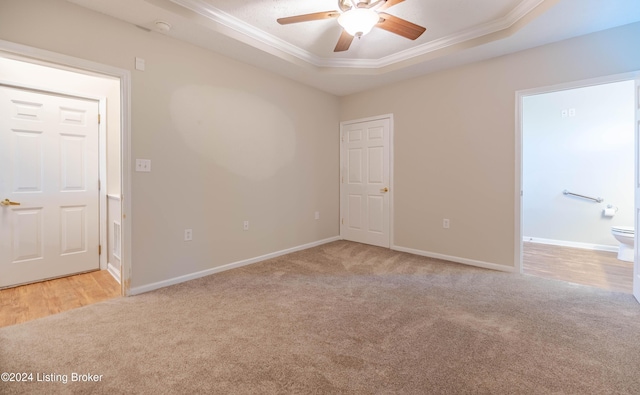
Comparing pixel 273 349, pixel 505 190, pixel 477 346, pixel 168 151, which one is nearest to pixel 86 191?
pixel 168 151

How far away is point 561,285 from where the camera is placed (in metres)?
2.83

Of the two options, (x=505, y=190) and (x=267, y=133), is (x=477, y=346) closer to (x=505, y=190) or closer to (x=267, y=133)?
(x=505, y=190)

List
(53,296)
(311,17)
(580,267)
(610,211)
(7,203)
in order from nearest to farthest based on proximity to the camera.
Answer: (311,17), (53,296), (7,203), (580,267), (610,211)

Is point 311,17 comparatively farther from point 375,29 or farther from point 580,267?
point 580,267

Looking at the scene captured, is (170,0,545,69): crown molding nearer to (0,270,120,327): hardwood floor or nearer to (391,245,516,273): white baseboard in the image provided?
(391,245,516,273): white baseboard

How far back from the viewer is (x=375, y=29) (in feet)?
9.73

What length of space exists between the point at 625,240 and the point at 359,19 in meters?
3.99

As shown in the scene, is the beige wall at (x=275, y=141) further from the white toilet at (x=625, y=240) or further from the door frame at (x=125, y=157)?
the white toilet at (x=625, y=240)

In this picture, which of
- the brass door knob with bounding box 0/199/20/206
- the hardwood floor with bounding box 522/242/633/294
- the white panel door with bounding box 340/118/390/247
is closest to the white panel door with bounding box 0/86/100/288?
the brass door knob with bounding box 0/199/20/206

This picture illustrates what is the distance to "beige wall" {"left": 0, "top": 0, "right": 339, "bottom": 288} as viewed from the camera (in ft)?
7.69

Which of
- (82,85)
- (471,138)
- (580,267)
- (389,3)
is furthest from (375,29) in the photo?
(580,267)

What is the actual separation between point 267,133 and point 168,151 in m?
1.30

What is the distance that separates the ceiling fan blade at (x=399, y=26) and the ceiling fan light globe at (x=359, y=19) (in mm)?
107

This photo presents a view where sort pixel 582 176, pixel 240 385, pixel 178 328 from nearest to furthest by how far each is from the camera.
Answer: pixel 240 385, pixel 178 328, pixel 582 176
